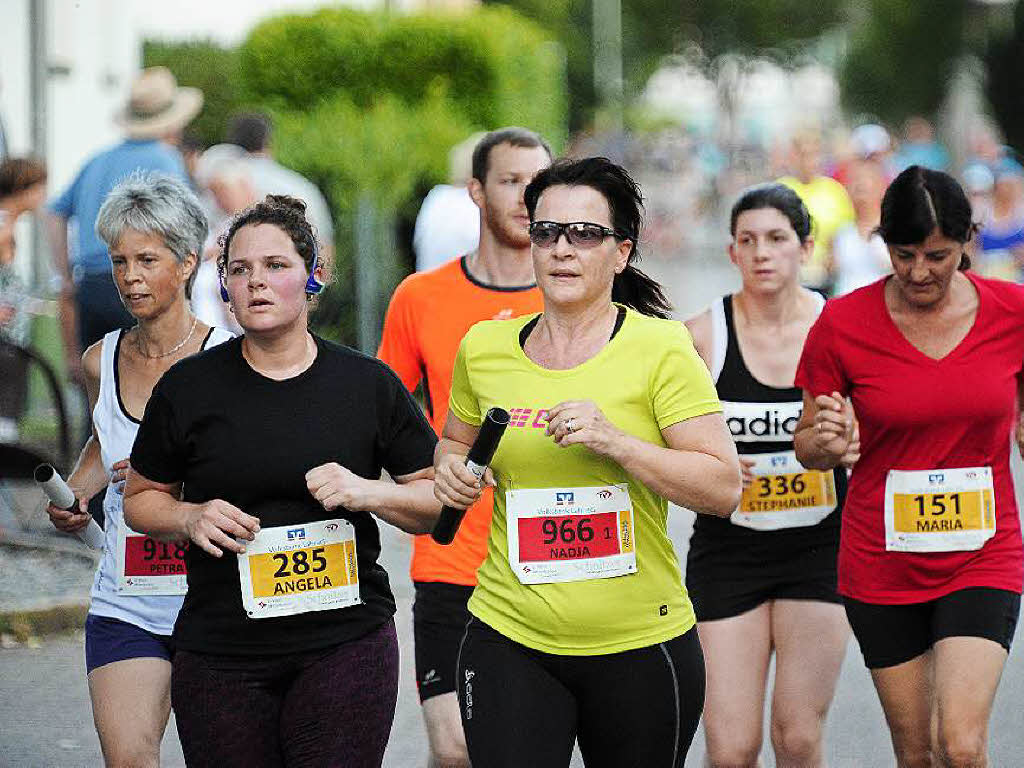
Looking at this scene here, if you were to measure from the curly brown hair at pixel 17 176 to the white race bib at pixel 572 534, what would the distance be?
22.3 feet

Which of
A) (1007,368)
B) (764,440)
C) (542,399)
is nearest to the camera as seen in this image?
(542,399)

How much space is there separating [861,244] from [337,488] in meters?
7.35

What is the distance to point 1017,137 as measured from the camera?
41844 millimetres

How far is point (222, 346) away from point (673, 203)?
39.2 meters

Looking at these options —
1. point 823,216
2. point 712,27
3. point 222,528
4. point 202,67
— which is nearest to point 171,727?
point 222,528

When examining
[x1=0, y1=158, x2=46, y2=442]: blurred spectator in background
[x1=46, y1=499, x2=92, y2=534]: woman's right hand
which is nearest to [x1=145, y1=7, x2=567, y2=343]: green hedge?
[x1=0, y1=158, x2=46, y2=442]: blurred spectator in background

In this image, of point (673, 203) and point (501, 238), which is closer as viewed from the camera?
point (501, 238)

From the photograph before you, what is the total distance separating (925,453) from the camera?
521 cm

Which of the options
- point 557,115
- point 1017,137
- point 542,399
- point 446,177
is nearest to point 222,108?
point 557,115

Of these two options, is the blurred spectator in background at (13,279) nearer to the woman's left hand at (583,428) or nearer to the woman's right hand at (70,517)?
the woman's right hand at (70,517)

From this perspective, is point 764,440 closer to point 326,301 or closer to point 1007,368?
point 1007,368

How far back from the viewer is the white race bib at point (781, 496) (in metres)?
5.83

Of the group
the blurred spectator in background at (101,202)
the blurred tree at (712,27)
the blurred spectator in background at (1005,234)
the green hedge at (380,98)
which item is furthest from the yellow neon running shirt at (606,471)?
the blurred tree at (712,27)

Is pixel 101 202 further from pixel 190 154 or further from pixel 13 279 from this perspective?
pixel 190 154
